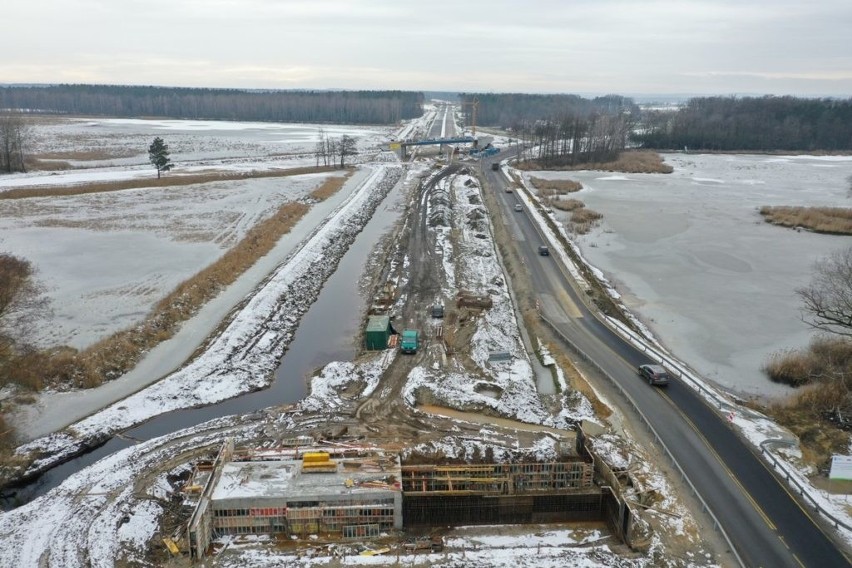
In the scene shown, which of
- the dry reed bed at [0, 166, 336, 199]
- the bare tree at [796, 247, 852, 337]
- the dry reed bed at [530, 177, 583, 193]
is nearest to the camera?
the bare tree at [796, 247, 852, 337]

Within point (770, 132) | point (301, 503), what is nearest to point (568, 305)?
point (301, 503)

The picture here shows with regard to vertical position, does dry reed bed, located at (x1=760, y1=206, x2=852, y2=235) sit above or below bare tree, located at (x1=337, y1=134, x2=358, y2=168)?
below

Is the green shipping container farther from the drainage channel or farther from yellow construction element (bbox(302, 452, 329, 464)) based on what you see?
yellow construction element (bbox(302, 452, 329, 464))

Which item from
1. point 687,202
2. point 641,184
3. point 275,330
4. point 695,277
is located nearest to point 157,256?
point 275,330

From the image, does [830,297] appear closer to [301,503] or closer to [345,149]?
[301,503]

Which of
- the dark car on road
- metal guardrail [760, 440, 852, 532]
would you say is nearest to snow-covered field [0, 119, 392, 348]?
the dark car on road

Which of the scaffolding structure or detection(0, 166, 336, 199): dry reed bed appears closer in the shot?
the scaffolding structure

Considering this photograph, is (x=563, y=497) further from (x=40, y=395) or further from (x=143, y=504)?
(x=40, y=395)
